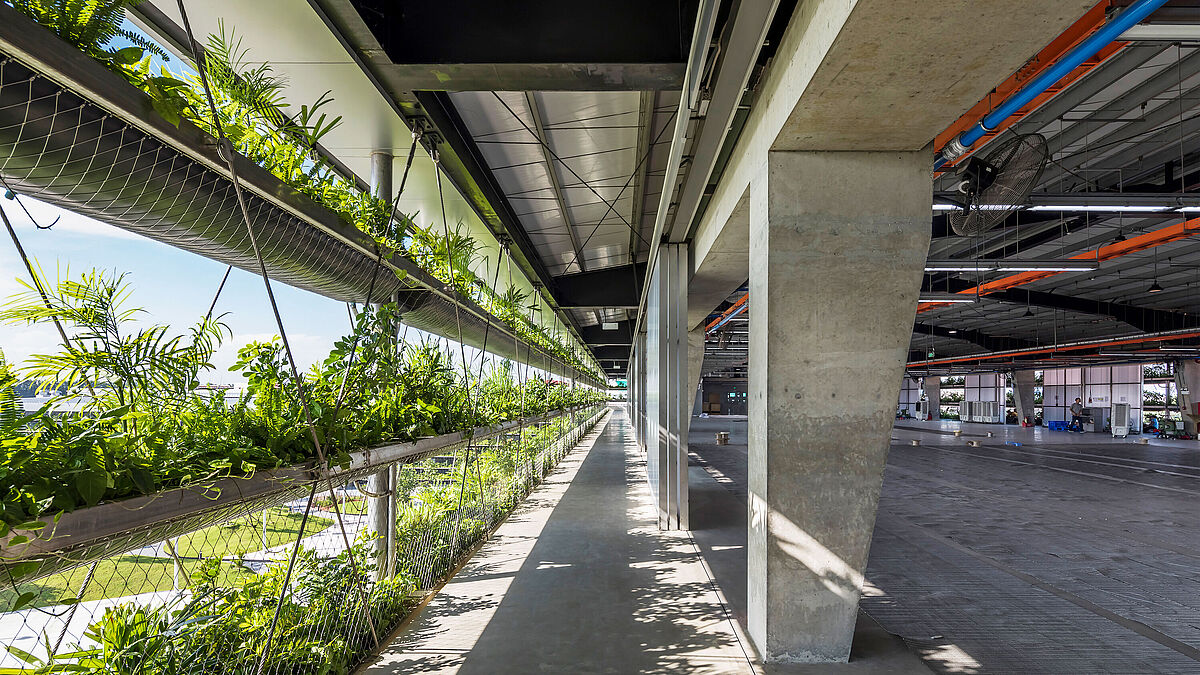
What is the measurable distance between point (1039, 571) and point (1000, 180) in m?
3.90

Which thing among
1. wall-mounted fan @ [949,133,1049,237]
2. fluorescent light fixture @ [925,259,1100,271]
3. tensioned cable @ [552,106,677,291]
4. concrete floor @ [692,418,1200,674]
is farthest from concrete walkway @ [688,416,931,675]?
fluorescent light fixture @ [925,259,1100,271]

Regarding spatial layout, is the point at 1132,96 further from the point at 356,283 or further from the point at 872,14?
the point at 356,283

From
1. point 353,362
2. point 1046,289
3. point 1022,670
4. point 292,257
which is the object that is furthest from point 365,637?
point 1046,289

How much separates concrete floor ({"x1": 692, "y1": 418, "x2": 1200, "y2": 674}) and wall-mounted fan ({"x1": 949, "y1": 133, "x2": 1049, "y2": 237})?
2865 millimetres

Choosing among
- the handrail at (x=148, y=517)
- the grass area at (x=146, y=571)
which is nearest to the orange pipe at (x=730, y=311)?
the grass area at (x=146, y=571)

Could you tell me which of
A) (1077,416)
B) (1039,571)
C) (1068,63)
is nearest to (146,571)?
(1068,63)

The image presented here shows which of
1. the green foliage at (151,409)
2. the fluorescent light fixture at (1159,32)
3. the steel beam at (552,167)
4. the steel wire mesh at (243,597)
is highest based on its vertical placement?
the steel beam at (552,167)

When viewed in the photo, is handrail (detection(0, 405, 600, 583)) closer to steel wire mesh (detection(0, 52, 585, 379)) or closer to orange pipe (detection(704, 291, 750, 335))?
steel wire mesh (detection(0, 52, 585, 379))

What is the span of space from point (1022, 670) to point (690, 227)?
15.6ft

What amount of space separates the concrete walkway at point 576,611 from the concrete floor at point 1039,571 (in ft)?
2.65

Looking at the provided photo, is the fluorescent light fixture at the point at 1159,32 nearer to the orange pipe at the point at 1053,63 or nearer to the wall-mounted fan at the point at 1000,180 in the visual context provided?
the orange pipe at the point at 1053,63

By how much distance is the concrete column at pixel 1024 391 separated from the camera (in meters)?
34.5

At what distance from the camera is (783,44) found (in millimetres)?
3051

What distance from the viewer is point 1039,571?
5699mm
